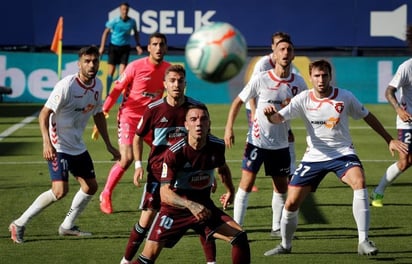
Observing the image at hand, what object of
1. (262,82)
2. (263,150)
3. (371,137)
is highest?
(262,82)

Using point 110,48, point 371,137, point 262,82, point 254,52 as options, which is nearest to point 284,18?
point 254,52

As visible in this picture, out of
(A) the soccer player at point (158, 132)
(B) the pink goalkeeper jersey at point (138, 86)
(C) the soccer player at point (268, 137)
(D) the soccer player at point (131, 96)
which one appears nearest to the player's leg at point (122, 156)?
(D) the soccer player at point (131, 96)

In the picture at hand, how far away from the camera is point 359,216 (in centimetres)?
1162

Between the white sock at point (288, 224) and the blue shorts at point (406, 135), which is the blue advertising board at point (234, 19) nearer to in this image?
the blue shorts at point (406, 135)

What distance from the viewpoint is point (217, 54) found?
1120 cm

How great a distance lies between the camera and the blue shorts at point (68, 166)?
41.1 feet

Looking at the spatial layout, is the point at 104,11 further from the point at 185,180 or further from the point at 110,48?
the point at 185,180

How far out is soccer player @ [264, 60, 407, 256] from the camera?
11586mm

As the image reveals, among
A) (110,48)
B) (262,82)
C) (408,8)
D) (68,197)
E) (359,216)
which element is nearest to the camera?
(359,216)

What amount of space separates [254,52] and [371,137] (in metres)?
10.3

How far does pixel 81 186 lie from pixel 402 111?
4.41 metres

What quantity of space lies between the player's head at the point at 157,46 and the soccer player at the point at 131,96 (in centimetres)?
6

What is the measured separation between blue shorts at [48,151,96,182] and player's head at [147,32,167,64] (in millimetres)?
1990

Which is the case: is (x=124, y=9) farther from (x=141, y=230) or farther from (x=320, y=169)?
(x=141, y=230)
